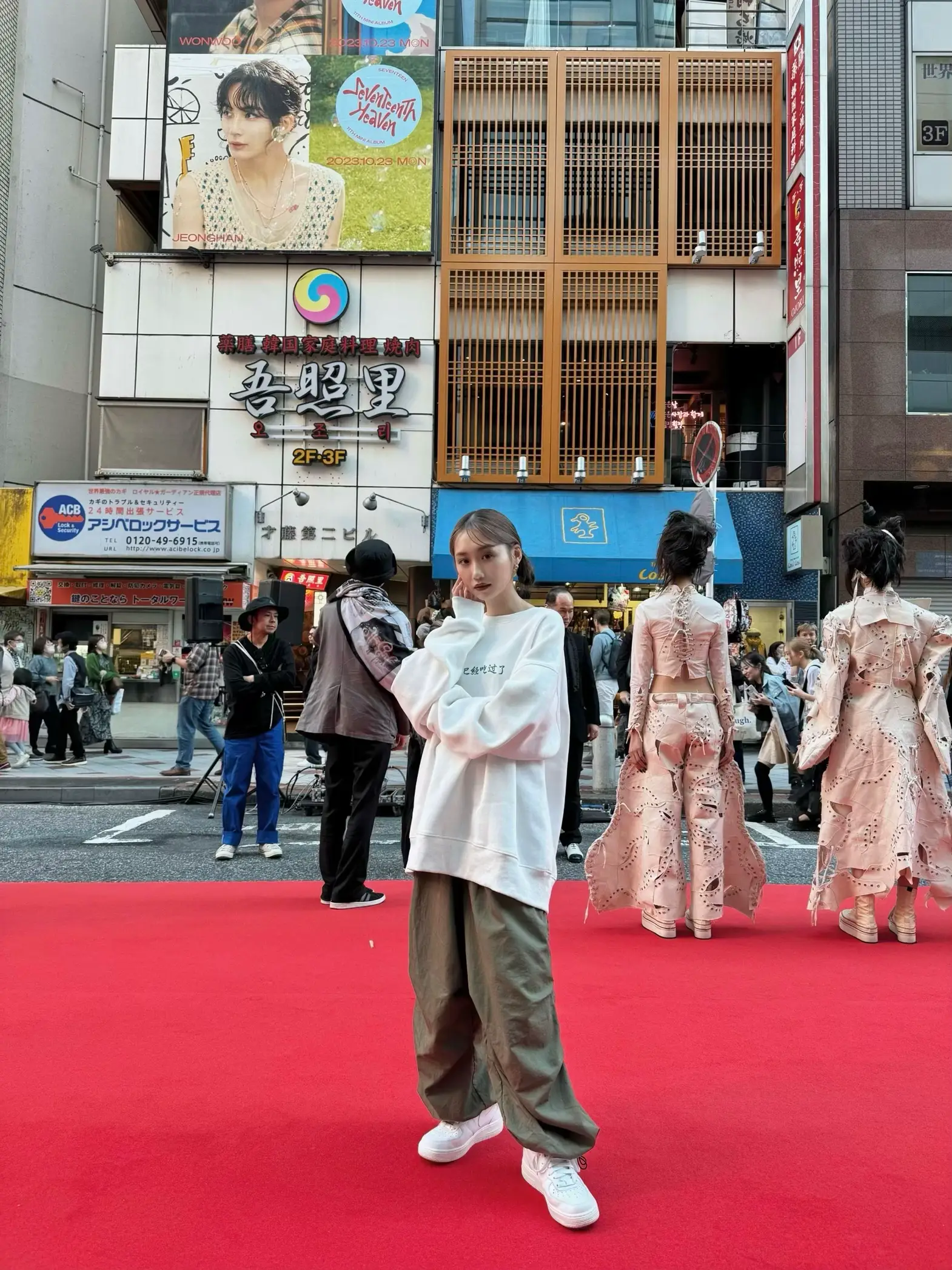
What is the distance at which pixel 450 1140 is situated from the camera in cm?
249

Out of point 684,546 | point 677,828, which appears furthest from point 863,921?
point 684,546

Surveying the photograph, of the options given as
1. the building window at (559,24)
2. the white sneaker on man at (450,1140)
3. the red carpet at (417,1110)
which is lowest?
the red carpet at (417,1110)

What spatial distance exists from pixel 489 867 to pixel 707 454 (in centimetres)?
766

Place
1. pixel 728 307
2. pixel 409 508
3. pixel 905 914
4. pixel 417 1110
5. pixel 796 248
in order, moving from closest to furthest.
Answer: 1. pixel 417 1110
2. pixel 905 914
3. pixel 796 248
4. pixel 409 508
5. pixel 728 307

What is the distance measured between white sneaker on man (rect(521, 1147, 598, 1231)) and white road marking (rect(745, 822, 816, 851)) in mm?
6014

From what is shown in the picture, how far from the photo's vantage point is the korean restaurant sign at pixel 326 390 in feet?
63.5

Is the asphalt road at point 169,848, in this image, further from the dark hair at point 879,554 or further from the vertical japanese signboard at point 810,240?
the vertical japanese signboard at point 810,240

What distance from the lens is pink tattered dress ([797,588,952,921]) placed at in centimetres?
481

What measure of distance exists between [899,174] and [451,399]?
877 cm

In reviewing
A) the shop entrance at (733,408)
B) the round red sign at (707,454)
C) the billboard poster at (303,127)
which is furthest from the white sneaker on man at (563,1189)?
the billboard poster at (303,127)

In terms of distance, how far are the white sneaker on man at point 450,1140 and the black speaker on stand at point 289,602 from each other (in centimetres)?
526

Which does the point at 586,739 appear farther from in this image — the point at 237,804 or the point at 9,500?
the point at 9,500

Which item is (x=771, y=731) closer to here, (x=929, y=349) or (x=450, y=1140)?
(x=450, y=1140)

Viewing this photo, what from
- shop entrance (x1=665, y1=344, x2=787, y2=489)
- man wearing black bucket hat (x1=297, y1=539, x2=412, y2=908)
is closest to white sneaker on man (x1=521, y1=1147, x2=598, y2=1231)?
man wearing black bucket hat (x1=297, y1=539, x2=412, y2=908)
